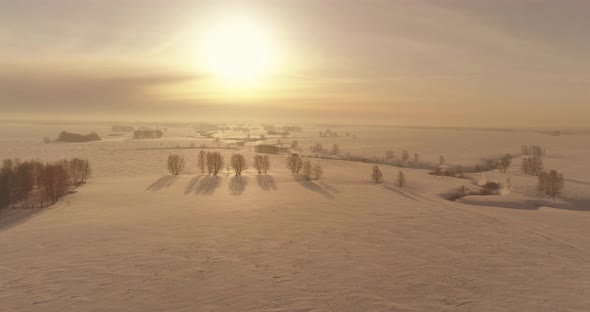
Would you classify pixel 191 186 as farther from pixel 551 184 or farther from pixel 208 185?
pixel 551 184

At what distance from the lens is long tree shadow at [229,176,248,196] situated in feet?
186

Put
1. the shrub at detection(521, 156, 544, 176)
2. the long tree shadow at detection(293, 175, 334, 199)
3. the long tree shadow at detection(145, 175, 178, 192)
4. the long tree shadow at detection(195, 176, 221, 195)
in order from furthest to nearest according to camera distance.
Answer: the shrub at detection(521, 156, 544, 176) < the long tree shadow at detection(145, 175, 178, 192) < the long tree shadow at detection(195, 176, 221, 195) < the long tree shadow at detection(293, 175, 334, 199)

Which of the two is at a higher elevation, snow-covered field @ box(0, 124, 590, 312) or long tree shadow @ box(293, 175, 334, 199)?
long tree shadow @ box(293, 175, 334, 199)

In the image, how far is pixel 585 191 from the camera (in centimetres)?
7094

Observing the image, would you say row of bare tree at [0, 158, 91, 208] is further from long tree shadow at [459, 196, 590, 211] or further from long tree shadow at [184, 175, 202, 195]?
long tree shadow at [459, 196, 590, 211]

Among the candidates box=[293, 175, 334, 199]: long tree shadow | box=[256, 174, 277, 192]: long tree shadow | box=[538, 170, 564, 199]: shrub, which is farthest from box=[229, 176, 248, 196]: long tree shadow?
box=[538, 170, 564, 199]: shrub

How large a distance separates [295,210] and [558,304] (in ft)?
92.4

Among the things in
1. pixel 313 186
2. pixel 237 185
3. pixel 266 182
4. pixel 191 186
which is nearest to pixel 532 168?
pixel 313 186

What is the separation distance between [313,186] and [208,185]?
20.3 m

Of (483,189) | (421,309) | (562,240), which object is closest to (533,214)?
(562,240)

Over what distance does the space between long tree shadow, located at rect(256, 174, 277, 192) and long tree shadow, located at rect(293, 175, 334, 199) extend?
557 cm

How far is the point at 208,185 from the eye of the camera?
61875mm

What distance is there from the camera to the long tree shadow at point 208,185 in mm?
56438

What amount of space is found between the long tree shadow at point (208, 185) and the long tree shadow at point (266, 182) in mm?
8376
